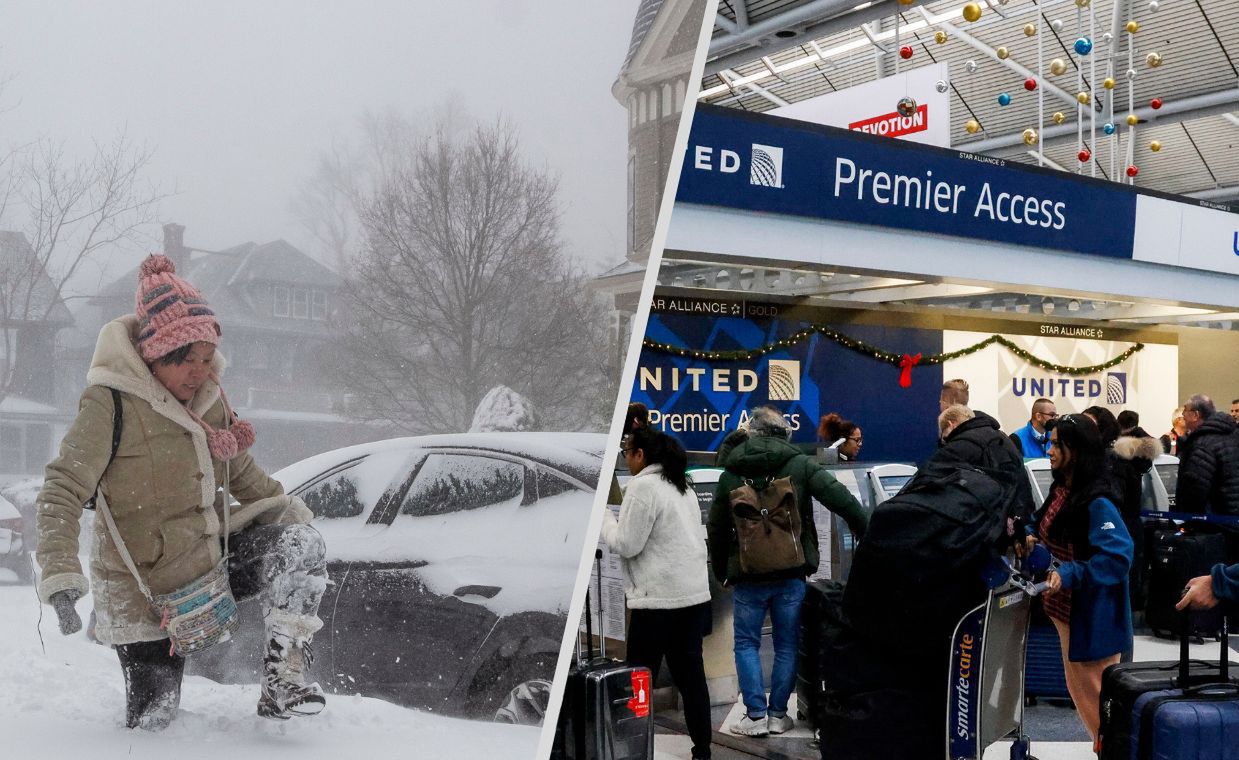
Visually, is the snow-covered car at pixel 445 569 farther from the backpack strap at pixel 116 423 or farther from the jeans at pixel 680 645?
the jeans at pixel 680 645

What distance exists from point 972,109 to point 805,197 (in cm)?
1198

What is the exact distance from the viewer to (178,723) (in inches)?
52.9

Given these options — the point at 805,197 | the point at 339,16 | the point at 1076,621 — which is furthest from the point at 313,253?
the point at 805,197

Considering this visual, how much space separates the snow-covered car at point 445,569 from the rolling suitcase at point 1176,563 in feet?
14.8

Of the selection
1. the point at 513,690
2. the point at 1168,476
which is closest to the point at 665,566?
the point at 513,690

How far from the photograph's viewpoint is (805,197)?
5.05 metres

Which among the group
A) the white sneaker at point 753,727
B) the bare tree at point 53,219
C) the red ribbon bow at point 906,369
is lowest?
the white sneaker at point 753,727

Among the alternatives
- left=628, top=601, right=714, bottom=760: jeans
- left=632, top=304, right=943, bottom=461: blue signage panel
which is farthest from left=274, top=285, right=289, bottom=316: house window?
left=632, top=304, right=943, bottom=461: blue signage panel

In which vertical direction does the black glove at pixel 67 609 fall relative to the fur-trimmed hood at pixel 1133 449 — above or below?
below

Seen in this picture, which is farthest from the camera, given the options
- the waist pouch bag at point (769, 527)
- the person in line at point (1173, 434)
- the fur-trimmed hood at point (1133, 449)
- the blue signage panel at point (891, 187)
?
the person in line at point (1173, 434)

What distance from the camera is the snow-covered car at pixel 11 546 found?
122cm

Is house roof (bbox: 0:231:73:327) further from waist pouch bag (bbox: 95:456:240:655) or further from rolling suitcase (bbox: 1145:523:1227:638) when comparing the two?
rolling suitcase (bbox: 1145:523:1227:638)

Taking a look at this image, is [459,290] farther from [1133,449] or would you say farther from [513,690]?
[1133,449]

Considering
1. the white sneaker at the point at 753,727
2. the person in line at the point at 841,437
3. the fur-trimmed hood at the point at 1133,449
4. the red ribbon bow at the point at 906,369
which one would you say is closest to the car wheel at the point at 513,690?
the white sneaker at the point at 753,727
